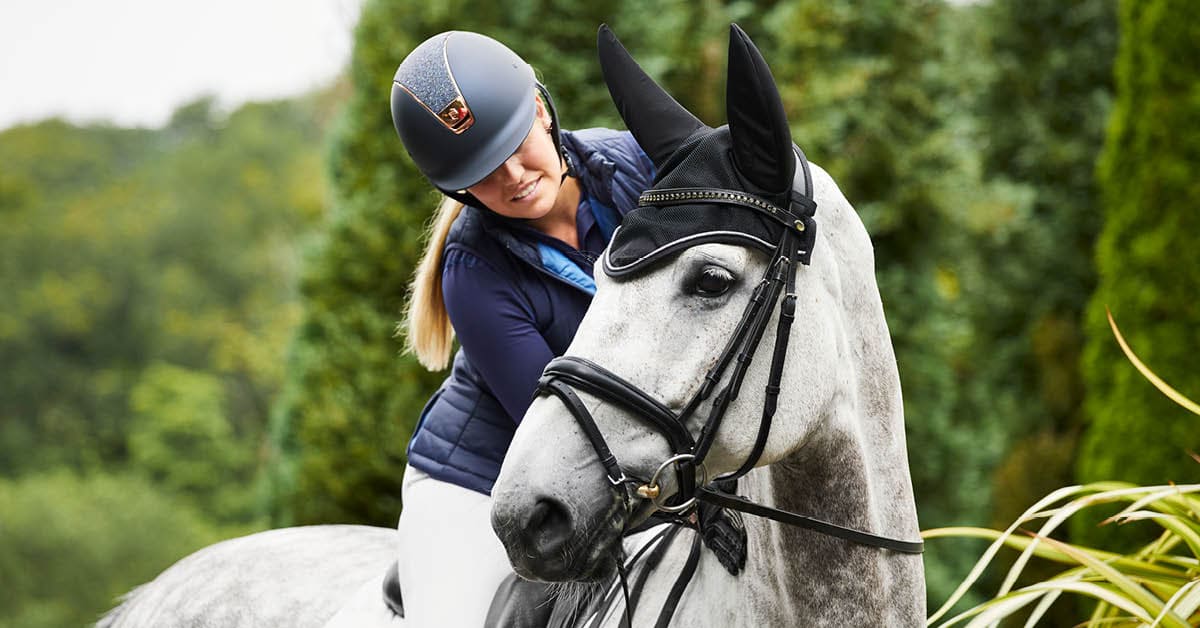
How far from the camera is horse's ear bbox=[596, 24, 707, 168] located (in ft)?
7.09

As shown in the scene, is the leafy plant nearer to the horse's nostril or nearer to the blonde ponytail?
the horse's nostril

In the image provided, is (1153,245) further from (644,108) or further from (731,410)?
(731,410)

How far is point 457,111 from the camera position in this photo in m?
2.41

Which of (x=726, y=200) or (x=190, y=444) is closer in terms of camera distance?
(x=726, y=200)

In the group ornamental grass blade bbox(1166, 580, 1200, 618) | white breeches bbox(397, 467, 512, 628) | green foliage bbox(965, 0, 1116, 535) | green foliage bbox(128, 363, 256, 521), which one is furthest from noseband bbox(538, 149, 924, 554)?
green foliage bbox(128, 363, 256, 521)

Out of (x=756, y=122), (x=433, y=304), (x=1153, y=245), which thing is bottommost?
(x=1153, y=245)

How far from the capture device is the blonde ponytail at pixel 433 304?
8.86ft

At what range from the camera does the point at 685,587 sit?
229 cm

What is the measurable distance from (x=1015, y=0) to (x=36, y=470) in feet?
85.8

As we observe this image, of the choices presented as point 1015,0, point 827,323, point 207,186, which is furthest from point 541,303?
point 207,186

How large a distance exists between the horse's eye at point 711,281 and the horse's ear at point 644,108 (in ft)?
1.04

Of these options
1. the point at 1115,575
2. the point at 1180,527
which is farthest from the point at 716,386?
the point at 1180,527

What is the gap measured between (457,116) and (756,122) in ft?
2.49

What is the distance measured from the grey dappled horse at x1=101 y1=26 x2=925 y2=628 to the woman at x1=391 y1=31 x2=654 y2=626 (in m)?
0.34
